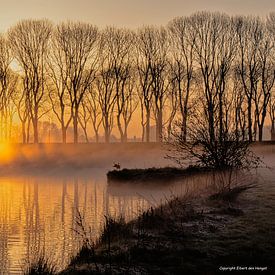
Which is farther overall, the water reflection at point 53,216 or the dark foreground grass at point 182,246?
the water reflection at point 53,216

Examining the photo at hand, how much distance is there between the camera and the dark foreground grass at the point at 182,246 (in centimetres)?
739

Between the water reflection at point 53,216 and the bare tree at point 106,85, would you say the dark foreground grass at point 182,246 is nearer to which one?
the water reflection at point 53,216

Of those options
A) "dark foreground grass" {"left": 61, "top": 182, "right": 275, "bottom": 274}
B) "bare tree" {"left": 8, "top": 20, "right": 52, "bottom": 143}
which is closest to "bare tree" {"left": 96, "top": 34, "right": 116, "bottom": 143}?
"bare tree" {"left": 8, "top": 20, "right": 52, "bottom": 143}

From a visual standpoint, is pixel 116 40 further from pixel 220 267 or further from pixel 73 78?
pixel 220 267

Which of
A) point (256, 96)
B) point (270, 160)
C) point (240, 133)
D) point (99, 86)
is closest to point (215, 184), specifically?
point (240, 133)

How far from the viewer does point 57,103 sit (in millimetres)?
53469

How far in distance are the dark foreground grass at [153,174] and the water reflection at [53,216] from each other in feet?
3.46

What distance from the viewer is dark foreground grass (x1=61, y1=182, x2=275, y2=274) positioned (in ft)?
24.3

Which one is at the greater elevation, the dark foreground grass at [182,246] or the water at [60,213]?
the dark foreground grass at [182,246]

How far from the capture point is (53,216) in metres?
15.6

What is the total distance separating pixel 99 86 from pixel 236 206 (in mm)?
42866

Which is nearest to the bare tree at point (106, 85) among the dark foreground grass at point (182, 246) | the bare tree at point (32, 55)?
the bare tree at point (32, 55)

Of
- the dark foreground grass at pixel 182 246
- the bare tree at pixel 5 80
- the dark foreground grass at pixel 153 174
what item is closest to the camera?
the dark foreground grass at pixel 182 246

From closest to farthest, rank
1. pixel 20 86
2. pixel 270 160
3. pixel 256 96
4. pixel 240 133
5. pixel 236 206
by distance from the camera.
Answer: pixel 236 206 → pixel 240 133 → pixel 270 160 → pixel 256 96 → pixel 20 86
